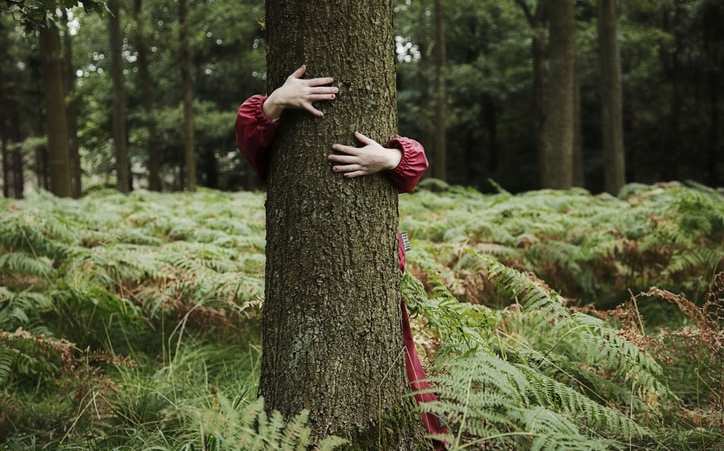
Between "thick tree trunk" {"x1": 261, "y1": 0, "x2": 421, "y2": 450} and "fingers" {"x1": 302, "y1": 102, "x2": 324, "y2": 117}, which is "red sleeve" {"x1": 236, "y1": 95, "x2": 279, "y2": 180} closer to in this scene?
"thick tree trunk" {"x1": 261, "y1": 0, "x2": 421, "y2": 450}

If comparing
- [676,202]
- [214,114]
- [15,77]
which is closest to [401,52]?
[214,114]

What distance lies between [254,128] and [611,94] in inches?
482

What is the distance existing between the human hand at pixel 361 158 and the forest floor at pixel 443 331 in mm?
887

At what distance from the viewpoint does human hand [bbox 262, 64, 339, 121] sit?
2.42m

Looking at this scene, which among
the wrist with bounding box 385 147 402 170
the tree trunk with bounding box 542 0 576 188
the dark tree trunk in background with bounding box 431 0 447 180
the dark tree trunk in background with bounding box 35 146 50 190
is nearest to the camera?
the wrist with bounding box 385 147 402 170

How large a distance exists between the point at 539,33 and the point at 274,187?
1540 cm

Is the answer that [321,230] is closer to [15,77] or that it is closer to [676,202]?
[676,202]

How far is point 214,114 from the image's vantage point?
71.1 feet

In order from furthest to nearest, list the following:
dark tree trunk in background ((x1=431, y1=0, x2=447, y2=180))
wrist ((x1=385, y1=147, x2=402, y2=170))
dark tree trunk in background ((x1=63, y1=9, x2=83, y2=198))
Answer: dark tree trunk in background ((x1=63, y1=9, x2=83, y2=198)) < dark tree trunk in background ((x1=431, y1=0, x2=447, y2=180)) < wrist ((x1=385, y1=147, x2=402, y2=170))

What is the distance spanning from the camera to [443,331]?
3.09m

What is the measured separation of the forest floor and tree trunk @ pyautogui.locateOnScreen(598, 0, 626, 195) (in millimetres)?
6053

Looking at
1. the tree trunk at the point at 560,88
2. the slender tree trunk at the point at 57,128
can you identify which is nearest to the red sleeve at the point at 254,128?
the tree trunk at the point at 560,88

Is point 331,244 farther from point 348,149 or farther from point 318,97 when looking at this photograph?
point 318,97

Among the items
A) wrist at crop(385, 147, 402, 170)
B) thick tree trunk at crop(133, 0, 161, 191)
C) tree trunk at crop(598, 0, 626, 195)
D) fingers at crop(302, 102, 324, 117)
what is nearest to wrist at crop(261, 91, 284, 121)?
fingers at crop(302, 102, 324, 117)
